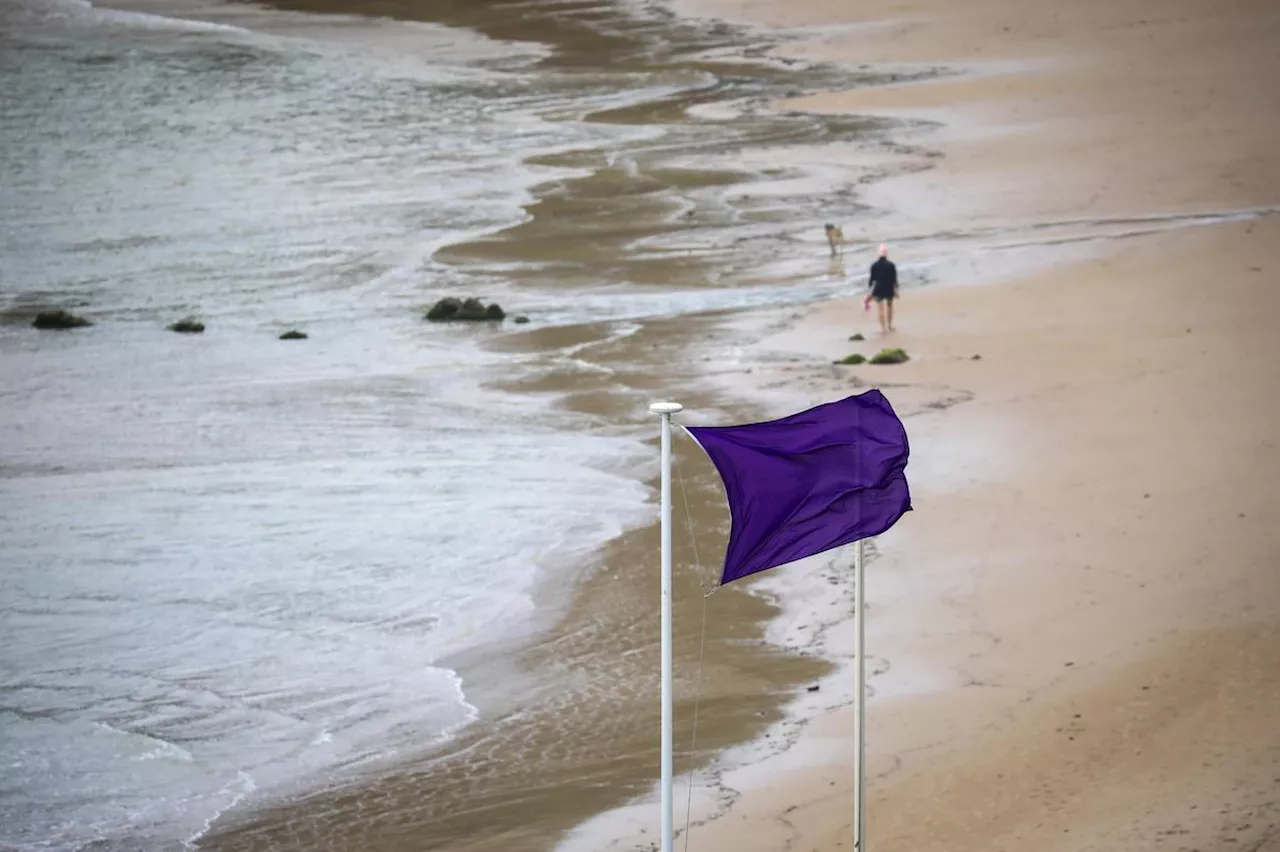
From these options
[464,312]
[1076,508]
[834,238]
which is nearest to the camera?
[1076,508]

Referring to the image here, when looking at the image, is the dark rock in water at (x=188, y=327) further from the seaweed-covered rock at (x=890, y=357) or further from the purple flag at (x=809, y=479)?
the purple flag at (x=809, y=479)

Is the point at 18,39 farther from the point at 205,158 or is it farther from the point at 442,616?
the point at 442,616

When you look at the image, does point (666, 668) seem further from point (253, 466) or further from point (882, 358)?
point (882, 358)

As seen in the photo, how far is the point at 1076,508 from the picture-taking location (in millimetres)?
15156

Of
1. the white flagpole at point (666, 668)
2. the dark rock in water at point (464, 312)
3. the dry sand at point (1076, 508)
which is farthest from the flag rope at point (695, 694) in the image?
the dark rock in water at point (464, 312)

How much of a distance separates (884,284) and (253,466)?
26.1ft

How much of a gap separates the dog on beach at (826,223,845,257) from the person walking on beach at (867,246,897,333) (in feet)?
15.0

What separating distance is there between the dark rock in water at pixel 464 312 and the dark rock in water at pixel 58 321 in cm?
483

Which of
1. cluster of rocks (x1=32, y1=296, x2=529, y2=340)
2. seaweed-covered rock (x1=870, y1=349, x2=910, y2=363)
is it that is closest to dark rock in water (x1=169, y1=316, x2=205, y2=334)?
cluster of rocks (x1=32, y1=296, x2=529, y2=340)

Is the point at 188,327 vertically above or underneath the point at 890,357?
underneath

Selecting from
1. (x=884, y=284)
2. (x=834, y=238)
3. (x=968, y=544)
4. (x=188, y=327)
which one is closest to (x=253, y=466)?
(x=188, y=327)

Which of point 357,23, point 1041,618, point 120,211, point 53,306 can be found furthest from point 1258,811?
point 357,23

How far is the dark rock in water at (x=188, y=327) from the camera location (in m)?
25.1

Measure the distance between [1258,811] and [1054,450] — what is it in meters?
7.62
